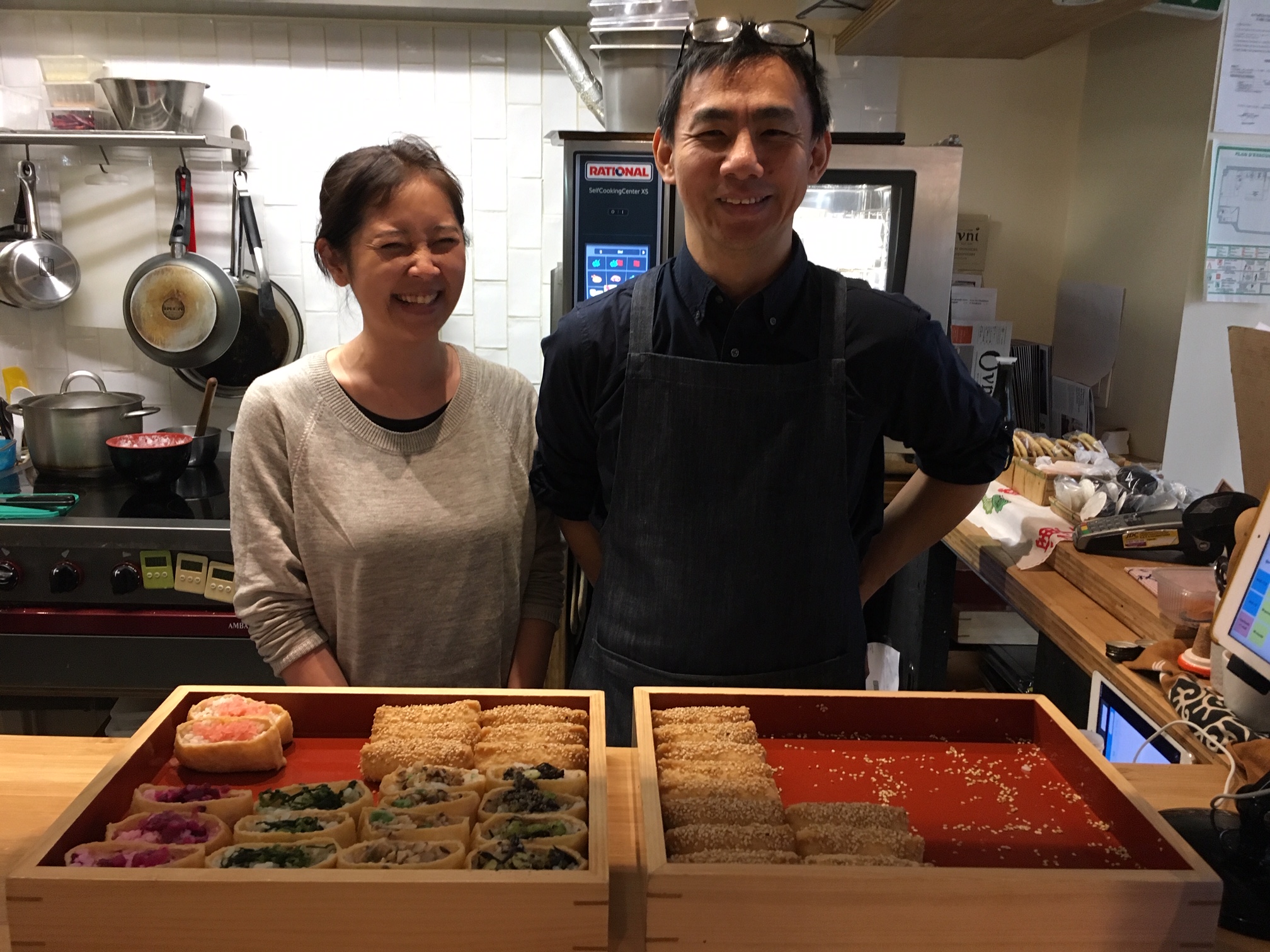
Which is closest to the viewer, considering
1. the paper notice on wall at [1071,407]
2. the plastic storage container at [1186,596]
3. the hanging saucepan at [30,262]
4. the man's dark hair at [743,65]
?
the man's dark hair at [743,65]

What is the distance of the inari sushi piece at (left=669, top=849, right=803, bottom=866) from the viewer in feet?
2.67

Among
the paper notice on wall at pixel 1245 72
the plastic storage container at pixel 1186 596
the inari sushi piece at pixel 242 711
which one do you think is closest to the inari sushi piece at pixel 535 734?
the inari sushi piece at pixel 242 711

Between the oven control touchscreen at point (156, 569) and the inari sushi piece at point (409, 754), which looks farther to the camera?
the oven control touchscreen at point (156, 569)

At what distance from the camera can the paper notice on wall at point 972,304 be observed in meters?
3.10

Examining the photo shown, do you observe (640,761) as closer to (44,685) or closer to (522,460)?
(522,460)

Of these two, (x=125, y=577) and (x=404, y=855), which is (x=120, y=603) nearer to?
(x=125, y=577)

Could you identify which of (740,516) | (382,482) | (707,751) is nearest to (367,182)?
(382,482)

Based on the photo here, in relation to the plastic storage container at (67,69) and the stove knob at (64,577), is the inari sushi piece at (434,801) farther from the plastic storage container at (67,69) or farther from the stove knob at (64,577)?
the plastic storage container at (67,69)

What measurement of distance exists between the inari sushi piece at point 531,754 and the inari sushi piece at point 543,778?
0.01 meters

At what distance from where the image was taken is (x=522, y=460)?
5.24ft

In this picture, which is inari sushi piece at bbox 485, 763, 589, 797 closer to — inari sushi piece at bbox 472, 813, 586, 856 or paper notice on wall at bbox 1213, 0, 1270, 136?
inari sushi piece at bbox 472, 813, 586, 856

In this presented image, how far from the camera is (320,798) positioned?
950 mm

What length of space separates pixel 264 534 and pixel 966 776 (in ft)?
3.38

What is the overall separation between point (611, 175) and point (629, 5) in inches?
15.7
